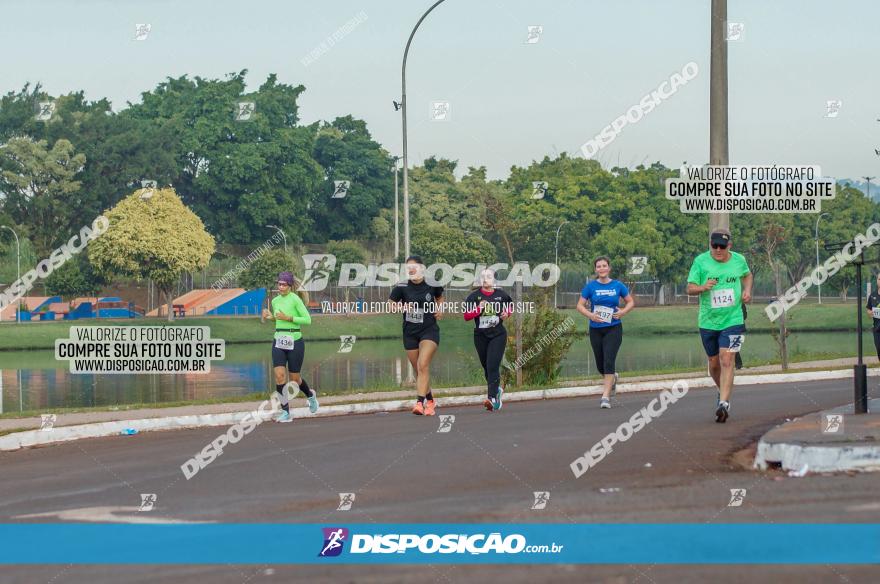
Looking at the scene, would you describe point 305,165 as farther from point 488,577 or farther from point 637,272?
point 488,577

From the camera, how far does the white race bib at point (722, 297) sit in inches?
521

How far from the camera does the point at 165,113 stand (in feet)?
328

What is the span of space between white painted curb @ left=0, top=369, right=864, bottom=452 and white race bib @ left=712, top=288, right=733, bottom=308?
5615mm

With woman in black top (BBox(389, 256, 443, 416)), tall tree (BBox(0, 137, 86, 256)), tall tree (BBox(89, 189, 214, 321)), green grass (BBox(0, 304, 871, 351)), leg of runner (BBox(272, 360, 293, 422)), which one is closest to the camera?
woman in black top (BBox(389, 256, 443, 416))

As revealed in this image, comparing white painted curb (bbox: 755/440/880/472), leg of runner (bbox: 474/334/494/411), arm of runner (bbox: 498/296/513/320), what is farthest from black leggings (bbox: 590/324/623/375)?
white painted curb (bbox: 755/440/880/472)

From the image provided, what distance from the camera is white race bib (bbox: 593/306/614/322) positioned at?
16125mm

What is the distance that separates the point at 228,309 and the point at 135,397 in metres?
56.7

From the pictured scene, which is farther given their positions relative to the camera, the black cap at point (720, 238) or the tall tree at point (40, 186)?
the tall tree at point (40, 186)

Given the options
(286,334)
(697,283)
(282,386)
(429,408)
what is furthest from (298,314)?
(697,283)

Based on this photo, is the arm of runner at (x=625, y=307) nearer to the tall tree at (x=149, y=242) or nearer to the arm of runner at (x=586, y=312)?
the arm of runner at (x=586, y=312)

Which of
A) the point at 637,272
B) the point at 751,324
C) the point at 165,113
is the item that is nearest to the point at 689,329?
the point at 751,324

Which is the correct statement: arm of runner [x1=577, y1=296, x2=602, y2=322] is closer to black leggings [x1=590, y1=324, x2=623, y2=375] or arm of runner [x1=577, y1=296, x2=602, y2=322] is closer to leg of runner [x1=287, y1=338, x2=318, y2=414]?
black leggings [x1=590, y1=324, x2=623, y2=375]

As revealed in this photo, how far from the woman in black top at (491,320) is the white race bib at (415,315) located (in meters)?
0.81

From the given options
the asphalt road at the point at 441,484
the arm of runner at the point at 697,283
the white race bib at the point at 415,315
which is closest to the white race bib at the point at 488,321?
the white race bib at the point at 415,315
